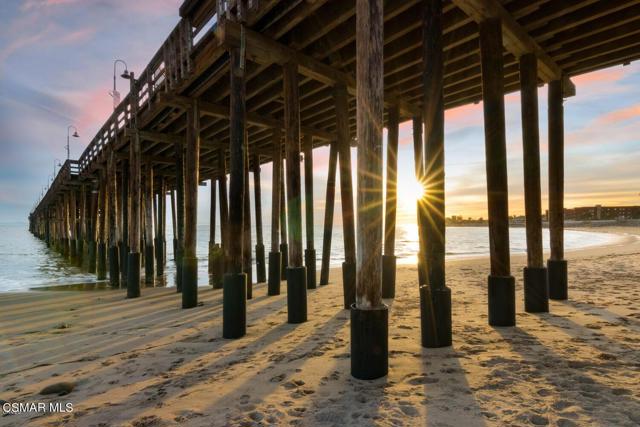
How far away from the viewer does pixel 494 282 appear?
545cm

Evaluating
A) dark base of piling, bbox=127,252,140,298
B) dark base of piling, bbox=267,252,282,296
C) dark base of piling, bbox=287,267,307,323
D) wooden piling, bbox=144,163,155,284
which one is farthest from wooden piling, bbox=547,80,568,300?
wooden piling, bbox=144,163,155,284

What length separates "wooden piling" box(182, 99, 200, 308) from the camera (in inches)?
335

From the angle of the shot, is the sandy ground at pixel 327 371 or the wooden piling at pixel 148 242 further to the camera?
the wooden piling at pixel 148 242

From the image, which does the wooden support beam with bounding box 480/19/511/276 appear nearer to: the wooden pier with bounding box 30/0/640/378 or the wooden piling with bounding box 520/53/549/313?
the wooden pier with bounding box 30/0/640/378

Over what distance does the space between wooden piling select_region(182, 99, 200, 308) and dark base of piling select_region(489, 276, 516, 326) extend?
245 inches

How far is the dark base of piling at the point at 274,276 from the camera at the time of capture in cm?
994

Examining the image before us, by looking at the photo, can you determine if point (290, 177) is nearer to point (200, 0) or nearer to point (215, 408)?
point (215, 408)

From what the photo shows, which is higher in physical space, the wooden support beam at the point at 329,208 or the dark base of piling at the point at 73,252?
the wooden support beam at the point at 329,208

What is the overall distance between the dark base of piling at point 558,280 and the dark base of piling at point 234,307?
6096 millimetres

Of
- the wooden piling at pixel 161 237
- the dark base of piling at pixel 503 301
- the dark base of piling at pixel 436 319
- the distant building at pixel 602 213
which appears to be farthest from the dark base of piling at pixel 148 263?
the distant building at pixel 602 213

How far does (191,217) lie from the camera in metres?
8.78

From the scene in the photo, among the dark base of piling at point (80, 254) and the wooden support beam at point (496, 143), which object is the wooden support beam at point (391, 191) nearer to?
the wooden support beam at point (496, 143)

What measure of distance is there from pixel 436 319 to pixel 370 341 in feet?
4.43

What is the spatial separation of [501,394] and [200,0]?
879cm
